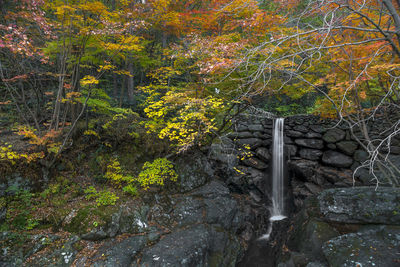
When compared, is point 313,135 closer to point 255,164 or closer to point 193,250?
point 255,164

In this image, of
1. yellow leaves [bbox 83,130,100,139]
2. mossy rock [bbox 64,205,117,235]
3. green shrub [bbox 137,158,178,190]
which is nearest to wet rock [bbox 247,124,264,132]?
green shrub [bbox 137,158,178,190]

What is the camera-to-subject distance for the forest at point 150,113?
14.5 ft

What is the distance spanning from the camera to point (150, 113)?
564 centimetres

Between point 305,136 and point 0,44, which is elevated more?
point 0,44

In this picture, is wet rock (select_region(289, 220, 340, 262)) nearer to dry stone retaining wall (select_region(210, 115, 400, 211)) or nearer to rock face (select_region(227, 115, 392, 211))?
dry stone retaining wall (select_region(210, 115, 400, 211))

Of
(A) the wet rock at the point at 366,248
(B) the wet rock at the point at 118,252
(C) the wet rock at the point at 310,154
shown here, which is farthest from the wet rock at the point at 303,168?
(B) the wet rock at the point at 118,252

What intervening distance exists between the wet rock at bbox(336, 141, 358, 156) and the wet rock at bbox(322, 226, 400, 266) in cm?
554

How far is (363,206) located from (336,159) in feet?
16.5

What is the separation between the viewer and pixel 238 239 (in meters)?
6.07

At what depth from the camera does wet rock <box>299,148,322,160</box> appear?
896 cm

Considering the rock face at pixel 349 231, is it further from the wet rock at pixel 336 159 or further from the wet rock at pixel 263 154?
the wet rock at pixel 336 159

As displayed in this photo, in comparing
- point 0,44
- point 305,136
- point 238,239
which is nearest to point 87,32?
point 0,44

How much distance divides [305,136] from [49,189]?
1017 centimetres

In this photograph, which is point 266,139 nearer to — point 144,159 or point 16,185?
point 144,159
